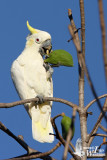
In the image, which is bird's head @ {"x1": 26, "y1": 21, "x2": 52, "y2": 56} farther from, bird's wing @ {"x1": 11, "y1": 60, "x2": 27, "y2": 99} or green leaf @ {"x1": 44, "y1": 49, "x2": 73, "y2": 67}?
green leaf @ {"x1": 44, "y1": 49, "x2": 73, "y2": 67}

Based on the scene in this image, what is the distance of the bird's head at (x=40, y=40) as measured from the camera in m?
3.70

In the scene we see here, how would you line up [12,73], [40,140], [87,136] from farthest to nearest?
[12,73], [40,140], [87,136]

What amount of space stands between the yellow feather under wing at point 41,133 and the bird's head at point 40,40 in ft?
3.02

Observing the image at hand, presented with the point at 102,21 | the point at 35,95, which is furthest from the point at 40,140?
the point at 102,21

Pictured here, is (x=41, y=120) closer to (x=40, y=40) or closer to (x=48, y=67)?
(x=48, y=67)

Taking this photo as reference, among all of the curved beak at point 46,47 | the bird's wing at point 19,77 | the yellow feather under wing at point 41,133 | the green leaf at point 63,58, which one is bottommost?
the yellow feather under wing at point 41,133

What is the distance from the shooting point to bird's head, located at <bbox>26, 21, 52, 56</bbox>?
370cm

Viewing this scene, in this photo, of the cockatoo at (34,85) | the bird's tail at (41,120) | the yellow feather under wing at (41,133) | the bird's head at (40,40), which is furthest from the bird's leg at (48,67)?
the yellow feather under wing at (41,133)

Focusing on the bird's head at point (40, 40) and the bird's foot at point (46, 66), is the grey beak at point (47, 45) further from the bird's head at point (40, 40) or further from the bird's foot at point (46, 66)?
the bird's foot at point (46, 66)

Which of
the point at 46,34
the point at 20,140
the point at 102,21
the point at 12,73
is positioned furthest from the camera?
the point at 46,34

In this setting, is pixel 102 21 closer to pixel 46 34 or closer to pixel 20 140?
pixel 20 140

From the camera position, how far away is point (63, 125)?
6.09 feet

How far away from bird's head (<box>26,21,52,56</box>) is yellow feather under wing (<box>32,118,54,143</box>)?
3.02 ft

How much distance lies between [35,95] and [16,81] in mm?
286
